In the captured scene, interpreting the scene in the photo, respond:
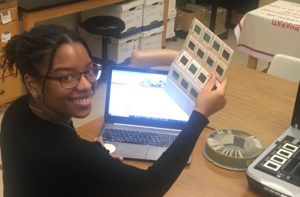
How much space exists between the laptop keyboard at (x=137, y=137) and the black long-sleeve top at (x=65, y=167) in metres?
0.40

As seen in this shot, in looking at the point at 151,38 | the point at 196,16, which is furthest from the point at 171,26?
the point at 151,38

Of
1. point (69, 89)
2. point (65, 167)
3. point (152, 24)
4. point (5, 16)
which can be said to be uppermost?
point (69, 89)

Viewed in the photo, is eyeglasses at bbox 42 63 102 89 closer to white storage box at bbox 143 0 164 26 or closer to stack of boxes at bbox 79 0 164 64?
stack of boxes at bbox 79 0 164 64

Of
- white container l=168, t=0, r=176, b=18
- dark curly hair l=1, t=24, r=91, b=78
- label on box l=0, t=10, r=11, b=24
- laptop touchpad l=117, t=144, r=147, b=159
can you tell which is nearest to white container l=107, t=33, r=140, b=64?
white container l=168, t=0, r=176, b=18

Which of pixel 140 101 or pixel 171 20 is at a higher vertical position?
pixel 140 101

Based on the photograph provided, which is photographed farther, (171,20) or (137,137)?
(171,20)

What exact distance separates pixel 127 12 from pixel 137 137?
7.60 ft

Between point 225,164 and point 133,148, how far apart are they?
0.30 m

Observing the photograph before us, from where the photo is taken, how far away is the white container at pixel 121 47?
368 cm

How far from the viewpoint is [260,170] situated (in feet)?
4.20

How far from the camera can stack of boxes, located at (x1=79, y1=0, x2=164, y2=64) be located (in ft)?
12.0

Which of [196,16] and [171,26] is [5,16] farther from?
[196,16]

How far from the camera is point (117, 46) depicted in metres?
3.68

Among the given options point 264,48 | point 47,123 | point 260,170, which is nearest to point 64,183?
point 47,123
